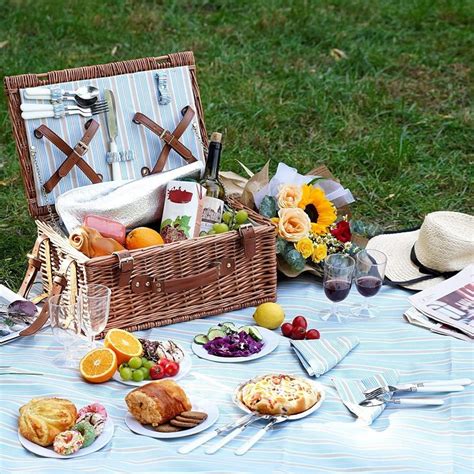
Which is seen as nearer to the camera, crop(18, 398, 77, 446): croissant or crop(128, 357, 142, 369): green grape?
crop(18, 398, 77, 446): croissant

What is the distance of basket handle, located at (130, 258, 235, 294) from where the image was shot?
2811 millimetres

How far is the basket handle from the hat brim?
607 mm

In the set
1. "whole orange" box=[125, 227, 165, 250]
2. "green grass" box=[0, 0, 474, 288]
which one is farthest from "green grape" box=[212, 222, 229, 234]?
"green grass" box=[0, 0, 474, 288]

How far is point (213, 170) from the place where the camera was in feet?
10.3

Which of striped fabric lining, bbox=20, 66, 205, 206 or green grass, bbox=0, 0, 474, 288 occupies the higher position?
striped fabric lining, bbox=20, 66, 205, 206

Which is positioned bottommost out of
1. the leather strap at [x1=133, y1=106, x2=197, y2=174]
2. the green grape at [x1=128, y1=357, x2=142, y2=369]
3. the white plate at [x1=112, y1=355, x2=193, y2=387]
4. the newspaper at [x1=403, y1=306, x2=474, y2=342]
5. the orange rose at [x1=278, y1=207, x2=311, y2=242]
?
the newspaper at [x1=403, y1=306, x2=474, y2=342]

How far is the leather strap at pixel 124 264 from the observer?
273 centimetres

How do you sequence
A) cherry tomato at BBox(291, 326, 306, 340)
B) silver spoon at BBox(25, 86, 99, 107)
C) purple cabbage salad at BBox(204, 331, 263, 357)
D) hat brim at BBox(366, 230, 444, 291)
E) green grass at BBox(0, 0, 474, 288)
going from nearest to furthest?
purple cabbage salad at BBox(204, 331, 263, 357) → cherry tomato at BBox(291, 326, 306, 340) → silver spoon at BBox(25, 86, 99, 107) → hat brim at BBox(366, 230, 444, 291) → green grass at BBox(0, 0, 474, 288)

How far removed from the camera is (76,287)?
276cm

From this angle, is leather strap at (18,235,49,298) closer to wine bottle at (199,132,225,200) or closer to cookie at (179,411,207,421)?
wine bottle at (199,132,225,200)

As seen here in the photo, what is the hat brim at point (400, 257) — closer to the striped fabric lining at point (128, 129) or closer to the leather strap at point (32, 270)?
the striped fabric lining at point (128, 129)

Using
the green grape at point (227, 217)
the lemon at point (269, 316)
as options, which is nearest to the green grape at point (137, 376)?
the lemon at point (269, 316)

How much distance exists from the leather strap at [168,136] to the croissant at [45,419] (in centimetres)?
113

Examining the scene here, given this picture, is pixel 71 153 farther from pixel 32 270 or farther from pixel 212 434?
pixel 212 434
